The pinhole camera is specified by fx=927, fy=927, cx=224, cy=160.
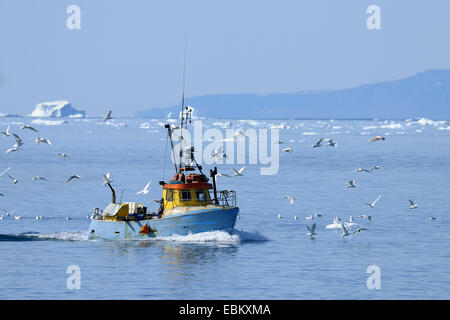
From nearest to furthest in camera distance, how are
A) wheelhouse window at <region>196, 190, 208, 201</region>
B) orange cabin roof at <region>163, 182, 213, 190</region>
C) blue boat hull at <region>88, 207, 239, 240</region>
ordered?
1. blue boat hull at <region>88, 207, 239, 240</region>
2. orange cabin roof at <region>163, 182, 213, 190</region>
3. wheelhouse window at <region>196, 190, 208, 201</region>

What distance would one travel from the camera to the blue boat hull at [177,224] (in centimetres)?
5200

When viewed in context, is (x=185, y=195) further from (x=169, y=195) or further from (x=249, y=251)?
(x=249, y=251)

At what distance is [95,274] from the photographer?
146 ft

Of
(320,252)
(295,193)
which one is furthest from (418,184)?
(320,252)

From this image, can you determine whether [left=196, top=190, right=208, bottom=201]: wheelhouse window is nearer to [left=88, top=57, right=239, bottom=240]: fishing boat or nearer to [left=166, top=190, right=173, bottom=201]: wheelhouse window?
[left=88, top=57, right=239, bottom=240]: fishing boat

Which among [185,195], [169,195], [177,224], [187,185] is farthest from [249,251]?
[169,195]

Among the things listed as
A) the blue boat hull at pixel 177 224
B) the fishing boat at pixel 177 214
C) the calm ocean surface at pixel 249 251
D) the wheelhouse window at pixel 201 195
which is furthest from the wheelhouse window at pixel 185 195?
the calm ocean surface at pixel 249 251

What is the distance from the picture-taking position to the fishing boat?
52156 millimetres

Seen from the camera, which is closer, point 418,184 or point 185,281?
point 185,281

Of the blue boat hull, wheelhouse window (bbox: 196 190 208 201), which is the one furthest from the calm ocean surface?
wheelhouse window (bbox: 196 190 208 201)

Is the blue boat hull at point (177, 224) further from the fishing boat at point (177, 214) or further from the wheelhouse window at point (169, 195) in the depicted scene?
the wheelhouse window at point (169, 195)

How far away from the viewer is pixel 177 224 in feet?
172
